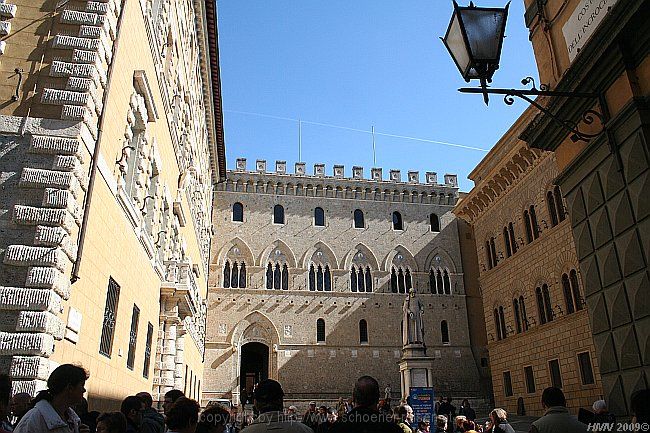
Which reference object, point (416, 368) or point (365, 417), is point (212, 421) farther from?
point (416, 368)

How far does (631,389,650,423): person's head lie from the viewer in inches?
129

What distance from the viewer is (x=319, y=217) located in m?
32.8

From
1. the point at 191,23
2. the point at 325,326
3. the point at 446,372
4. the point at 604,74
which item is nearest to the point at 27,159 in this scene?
the point at 604,74

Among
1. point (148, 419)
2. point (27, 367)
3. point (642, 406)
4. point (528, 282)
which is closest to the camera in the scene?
point (642, 406)

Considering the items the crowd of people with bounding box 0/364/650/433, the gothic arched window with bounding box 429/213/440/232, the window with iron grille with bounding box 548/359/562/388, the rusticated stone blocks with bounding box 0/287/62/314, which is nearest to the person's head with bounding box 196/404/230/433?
the crowd of people with bounding box 0/364/650/433

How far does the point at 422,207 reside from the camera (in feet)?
112

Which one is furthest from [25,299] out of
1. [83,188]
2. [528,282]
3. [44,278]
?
[528,282]

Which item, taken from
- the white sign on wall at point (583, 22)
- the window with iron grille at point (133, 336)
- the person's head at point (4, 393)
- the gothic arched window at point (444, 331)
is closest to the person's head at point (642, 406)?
the white sign on wall at point (583, 22)

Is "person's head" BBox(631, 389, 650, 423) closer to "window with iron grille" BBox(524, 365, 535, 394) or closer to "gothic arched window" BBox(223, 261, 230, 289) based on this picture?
"window with iron grille" BBox(524, 365, 535, 394)

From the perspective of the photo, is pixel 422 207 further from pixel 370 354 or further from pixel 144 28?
pixel 144 28

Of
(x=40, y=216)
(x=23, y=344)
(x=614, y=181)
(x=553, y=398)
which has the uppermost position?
(x=40, y=216)

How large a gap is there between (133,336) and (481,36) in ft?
31.5

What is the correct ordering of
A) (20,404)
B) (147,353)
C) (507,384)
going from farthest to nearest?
1. (507,384)
2. (147,353)
3. (20,404)

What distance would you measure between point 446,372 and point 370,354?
4.45 meters
